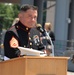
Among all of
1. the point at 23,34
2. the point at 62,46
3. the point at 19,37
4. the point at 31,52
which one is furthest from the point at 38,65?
the point at 62,46

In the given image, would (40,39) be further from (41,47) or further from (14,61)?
(14,61)

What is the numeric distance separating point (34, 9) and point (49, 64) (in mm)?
857

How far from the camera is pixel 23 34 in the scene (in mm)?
3980

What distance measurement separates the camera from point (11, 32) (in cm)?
379

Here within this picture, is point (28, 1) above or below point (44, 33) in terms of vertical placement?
above

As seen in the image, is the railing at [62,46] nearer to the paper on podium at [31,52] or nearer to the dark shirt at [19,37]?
the dark shirt at [19,37]

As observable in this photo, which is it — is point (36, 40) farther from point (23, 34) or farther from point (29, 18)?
point (29, 18)

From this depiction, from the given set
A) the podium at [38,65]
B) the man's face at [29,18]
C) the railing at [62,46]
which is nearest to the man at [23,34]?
the man's face at [29,18]

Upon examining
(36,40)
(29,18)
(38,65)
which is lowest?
(38,65)

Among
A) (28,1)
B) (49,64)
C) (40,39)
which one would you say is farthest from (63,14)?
(49,64)

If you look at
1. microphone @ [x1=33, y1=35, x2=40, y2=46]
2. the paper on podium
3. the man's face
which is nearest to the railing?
microphone @ [x1=33, y1=35, x2=40, y2=46]

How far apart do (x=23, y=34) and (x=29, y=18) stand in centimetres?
28

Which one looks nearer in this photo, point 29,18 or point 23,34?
point 29,18

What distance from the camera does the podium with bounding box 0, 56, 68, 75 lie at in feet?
10.3
